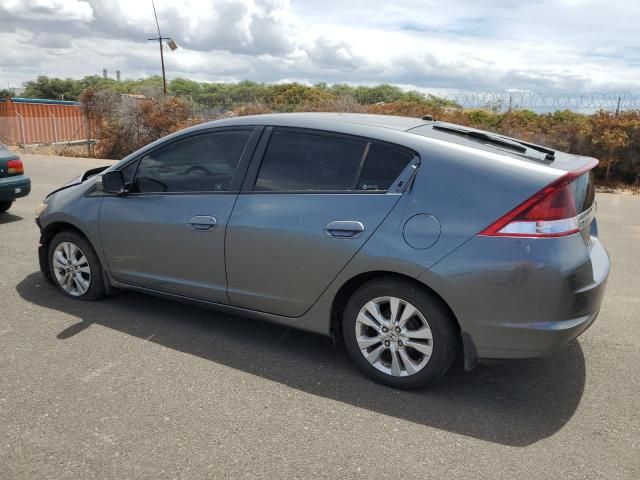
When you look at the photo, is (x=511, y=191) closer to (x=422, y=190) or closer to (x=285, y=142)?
(x=422, y=190)

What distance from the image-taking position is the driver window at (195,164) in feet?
13.2

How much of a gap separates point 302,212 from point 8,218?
650 cm

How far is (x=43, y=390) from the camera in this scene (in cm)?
338

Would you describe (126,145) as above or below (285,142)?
below

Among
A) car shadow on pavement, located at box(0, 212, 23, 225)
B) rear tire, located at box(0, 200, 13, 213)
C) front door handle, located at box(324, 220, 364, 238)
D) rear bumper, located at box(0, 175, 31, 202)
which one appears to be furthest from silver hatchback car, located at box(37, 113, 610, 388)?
rear tire, located at box(0, 200, 13, 213)

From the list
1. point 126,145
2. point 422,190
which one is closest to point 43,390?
point 422,190

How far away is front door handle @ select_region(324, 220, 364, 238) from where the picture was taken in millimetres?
3389

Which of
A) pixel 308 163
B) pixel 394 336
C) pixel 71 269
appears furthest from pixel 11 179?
pixel 394 336

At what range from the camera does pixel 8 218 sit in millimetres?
8320

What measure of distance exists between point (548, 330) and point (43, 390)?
2.94 meters

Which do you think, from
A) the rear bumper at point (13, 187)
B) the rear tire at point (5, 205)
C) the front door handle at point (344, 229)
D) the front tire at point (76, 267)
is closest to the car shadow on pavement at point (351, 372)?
the front tire at point (76, 267)

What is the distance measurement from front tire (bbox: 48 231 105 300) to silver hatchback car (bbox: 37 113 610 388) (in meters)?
0.27

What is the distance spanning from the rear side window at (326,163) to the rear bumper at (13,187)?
18.9 ft

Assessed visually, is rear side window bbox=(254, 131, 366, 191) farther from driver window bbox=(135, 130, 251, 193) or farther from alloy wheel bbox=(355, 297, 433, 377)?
alloy wheel bbox=(355, 297, 433, 377)
